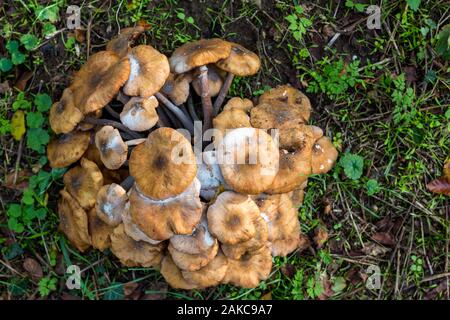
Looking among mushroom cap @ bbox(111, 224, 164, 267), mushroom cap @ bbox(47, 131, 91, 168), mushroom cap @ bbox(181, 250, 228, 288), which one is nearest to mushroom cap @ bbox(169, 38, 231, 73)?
mushroom cap @ bbox(47, 131, 91, 168)

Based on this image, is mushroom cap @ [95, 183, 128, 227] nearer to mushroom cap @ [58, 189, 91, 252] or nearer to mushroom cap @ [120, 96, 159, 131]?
mushroom cap @ [58, 189, 91, 252]

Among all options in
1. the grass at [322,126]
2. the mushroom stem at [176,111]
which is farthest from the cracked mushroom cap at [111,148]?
the grass at [322,126]

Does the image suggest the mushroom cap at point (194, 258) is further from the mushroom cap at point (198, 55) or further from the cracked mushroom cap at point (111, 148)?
the mushroom cap at point (198, 55)

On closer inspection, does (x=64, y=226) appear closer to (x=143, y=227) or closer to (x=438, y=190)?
(x=143, y=227)

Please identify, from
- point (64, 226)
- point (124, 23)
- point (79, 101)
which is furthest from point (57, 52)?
point (64, 226)

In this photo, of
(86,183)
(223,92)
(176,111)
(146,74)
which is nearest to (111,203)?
(86,183)

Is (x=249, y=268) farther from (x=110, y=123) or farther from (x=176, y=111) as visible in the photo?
(x=110, y=123)
